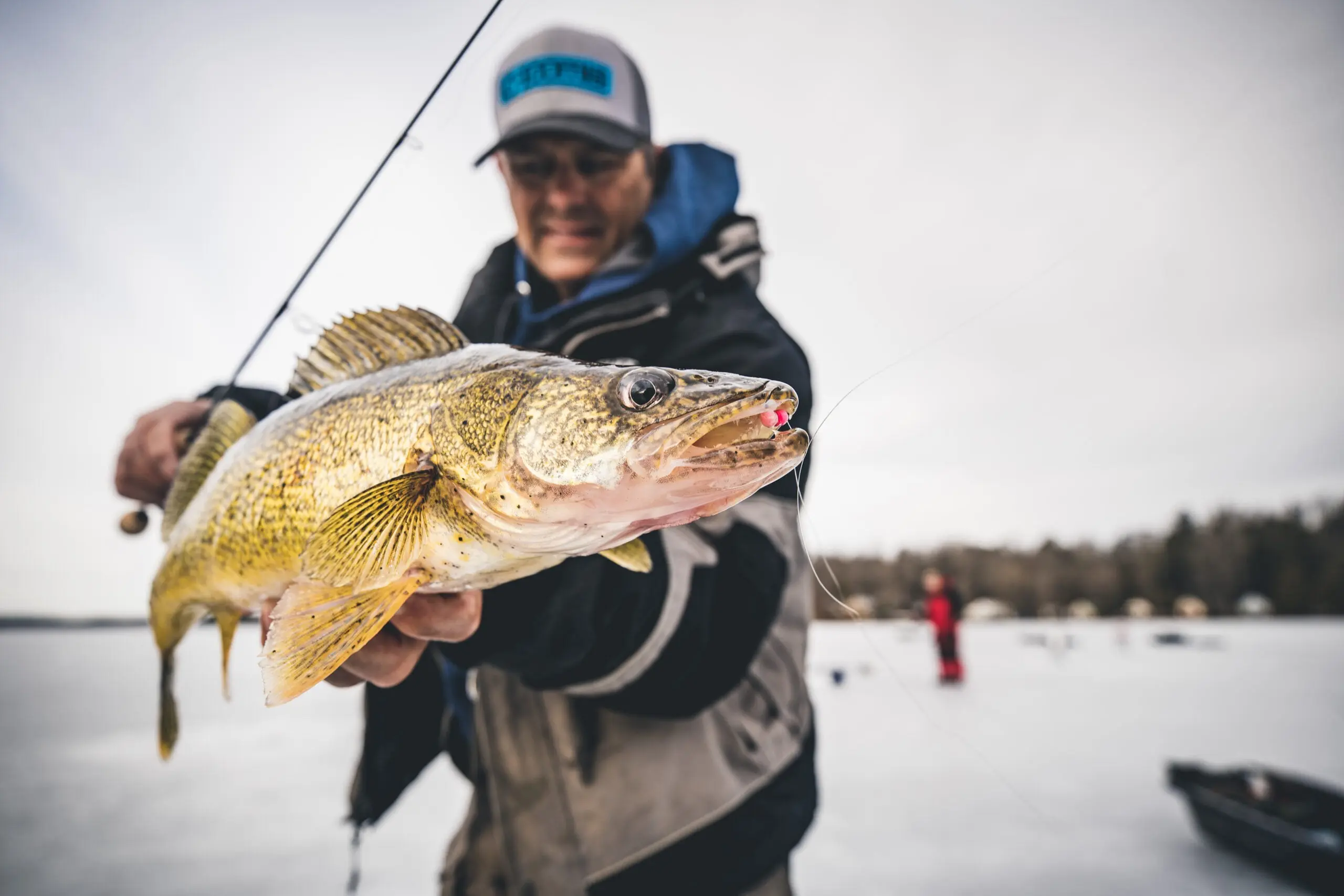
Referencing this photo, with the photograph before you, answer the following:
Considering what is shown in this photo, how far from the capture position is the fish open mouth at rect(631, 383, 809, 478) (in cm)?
77

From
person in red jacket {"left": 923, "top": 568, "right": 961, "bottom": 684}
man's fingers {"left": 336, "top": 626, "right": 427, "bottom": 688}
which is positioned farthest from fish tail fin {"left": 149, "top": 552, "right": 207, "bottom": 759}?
person in red jacket {"left": 923, "top": 568, "right": 961, "bottom": 684}

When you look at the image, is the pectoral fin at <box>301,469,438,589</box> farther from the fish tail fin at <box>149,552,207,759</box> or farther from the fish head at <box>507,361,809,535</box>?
the fish tail fin at <box>149,552,207,759</box>

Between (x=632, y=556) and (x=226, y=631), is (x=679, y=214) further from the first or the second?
(x=226, y=631)

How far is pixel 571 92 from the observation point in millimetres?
2256

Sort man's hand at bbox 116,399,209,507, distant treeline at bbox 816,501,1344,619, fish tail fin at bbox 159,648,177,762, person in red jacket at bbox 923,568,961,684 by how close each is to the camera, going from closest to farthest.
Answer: fish tail fin at bbox 159,648,177,762, man's hand at bbox 116,399,209,507, person in red jacket at bbox 923,568,961,684, distant treeline at bbox 816,501,1344,619

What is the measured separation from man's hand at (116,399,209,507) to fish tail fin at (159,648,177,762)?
0.49 m

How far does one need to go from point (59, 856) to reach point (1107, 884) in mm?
5532

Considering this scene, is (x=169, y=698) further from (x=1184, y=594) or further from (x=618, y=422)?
(x=1184, y=594)

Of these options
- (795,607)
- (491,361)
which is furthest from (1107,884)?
(491,361)

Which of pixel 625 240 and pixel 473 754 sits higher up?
pixel 625 240

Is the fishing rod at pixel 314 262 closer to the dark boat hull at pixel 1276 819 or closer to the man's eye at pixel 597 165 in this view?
the man's eye at pixel 597 165

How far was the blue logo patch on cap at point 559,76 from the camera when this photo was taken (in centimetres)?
228

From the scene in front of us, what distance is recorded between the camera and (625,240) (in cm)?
247

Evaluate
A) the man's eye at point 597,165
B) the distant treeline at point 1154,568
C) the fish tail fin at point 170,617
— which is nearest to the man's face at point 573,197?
the man's eye at point 597,165
